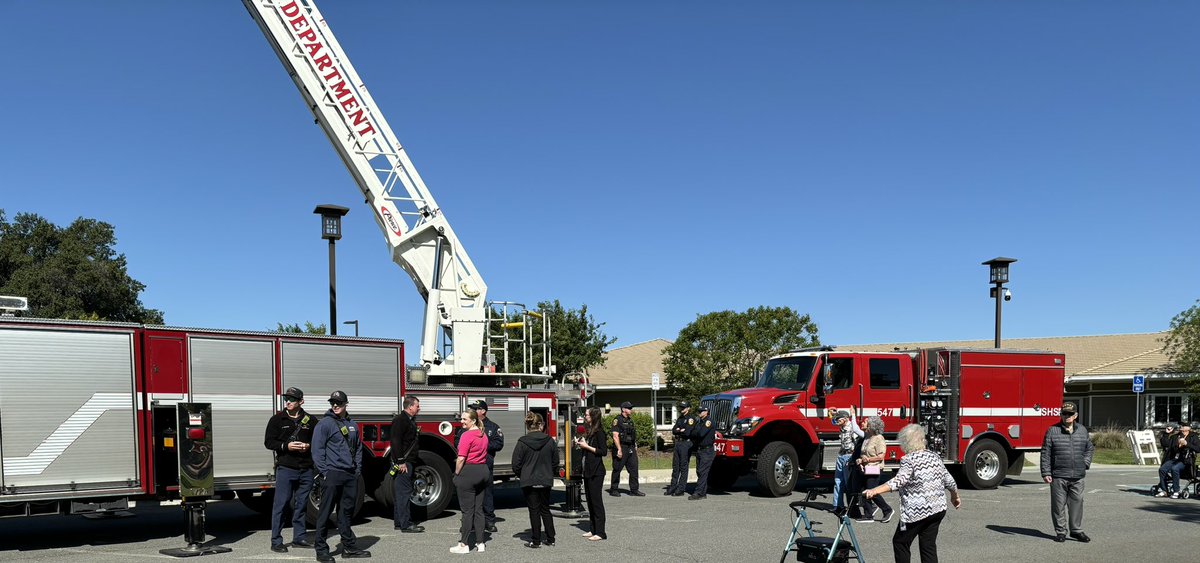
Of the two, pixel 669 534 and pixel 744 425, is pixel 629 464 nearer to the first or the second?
pixel 744 425

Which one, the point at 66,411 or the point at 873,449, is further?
the point at 873,449

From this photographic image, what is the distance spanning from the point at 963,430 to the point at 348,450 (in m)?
12.3

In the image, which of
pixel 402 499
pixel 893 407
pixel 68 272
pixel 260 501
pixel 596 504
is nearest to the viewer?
pixel 596 504

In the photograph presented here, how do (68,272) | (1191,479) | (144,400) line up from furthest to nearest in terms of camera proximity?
1. (68,272)
2. (1191,479)
3. (144,400)

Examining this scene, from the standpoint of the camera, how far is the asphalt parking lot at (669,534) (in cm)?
1044

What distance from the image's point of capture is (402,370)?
43.8 ft

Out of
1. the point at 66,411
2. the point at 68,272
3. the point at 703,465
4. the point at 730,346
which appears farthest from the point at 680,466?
the point at 68,272

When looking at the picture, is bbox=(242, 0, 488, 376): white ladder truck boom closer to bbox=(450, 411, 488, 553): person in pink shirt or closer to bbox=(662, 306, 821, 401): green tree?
bbox=(450, 411, 488, 553): person in pink shirt

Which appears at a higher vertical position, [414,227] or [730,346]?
[414,227]

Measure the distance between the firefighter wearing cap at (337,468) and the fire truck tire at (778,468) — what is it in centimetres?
811

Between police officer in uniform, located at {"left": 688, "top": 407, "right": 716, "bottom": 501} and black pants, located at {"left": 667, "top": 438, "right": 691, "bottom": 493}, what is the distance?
0.89 ft

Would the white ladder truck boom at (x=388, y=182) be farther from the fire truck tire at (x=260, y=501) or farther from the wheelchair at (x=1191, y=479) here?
the wheelchair at (x=1191, y=479)

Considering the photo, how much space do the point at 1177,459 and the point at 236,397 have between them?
15.3m

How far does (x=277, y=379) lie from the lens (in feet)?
39.5
